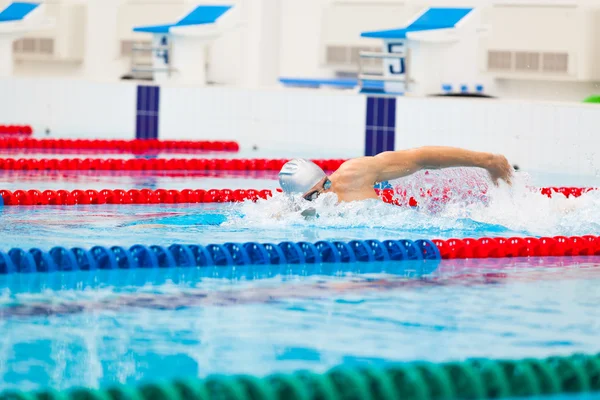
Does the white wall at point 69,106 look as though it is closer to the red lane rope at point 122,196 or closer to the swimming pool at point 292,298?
the red lane rope at point 122,196

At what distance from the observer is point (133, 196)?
6723mm

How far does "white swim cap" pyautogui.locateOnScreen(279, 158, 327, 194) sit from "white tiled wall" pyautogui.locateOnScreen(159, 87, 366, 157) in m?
5.09

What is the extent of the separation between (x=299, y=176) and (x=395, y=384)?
299cm

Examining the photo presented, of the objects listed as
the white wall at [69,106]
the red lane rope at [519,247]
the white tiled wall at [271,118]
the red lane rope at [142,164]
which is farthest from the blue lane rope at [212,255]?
the white wall at [69,106]

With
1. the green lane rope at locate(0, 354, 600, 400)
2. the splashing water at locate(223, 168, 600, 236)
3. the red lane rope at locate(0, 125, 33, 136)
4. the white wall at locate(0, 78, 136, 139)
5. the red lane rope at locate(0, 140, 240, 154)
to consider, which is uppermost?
the white wall at locate(0, 78, 136, 139)

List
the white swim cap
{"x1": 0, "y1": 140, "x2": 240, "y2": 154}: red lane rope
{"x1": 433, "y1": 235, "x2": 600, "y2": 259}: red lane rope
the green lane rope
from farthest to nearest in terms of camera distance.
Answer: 1. {"x1": 0, "y1": 140, "x2": 240, "y2": 154}: red lane rope
2. the white swim cap
3. {"x1": 433, "y1": 235, "x2": 600, "y2": 259}: red lane rope
4. the green lane rope

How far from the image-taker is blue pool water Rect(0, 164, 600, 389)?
300 cm

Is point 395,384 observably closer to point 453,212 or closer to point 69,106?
point 453,212

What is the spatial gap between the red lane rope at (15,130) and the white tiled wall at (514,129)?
4.73 meters

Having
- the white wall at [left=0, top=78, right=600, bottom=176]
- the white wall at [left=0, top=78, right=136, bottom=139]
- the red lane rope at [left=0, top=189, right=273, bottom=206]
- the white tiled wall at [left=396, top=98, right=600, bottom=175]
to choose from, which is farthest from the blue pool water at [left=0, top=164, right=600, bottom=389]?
the white wall at [left=0, top=78, right=136, bottom=139]

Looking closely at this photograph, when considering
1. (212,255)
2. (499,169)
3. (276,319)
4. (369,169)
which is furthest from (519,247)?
(276,319)

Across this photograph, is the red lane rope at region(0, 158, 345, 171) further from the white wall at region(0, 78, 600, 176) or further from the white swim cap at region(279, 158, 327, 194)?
the white swim cap at region(279, 158, 327, 194)

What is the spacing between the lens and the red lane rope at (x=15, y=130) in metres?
12.6

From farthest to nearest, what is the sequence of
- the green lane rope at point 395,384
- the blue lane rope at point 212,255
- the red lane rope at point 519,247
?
the red lane rope at point 519,247 → the blue lane rope at point 212,255 → the green lane rope at point 395,384
